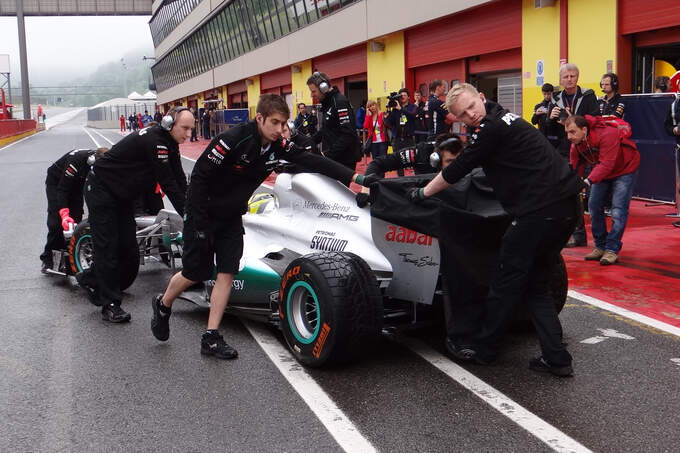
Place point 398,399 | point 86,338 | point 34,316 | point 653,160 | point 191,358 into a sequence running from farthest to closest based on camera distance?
point 653,160, point 34,316, point 86,338, point 191,358, point 398,399

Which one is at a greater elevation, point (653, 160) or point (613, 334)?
point (653, 160)

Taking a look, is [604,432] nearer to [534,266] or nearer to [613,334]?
[534,266]

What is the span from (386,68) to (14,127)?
141 ft

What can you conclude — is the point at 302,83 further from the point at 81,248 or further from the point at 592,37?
the point at 81,248

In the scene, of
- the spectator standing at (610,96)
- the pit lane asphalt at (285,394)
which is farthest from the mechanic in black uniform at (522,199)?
the spectator standing at (610,96)

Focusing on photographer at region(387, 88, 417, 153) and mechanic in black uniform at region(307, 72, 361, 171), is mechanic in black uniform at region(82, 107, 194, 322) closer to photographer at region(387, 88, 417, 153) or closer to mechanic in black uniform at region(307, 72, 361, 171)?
mechanic in black uniform at region(307, 72, 361, 171)

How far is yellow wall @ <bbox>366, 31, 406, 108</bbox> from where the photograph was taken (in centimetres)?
2262

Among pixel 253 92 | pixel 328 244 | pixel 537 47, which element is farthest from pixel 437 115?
pixel 253 92

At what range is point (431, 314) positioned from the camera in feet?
16.8

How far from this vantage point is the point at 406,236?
4.79 m

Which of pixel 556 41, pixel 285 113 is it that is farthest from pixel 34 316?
pixel 556 41

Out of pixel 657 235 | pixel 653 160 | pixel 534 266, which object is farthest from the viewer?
pixel 653 160

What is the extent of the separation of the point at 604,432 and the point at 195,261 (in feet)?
9.06

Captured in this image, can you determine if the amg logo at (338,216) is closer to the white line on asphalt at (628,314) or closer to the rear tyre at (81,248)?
the white line on asphalt at (628,314)
